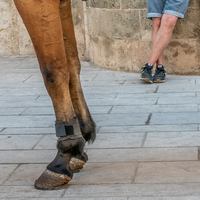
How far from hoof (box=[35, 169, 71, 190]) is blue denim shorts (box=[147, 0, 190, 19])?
3471 millimetres

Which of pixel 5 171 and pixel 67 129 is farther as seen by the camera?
pixel 5 171

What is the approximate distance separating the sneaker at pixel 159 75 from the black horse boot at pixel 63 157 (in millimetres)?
3006

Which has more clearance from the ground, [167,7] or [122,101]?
[167,7]

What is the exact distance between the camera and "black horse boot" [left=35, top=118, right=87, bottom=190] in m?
2.47

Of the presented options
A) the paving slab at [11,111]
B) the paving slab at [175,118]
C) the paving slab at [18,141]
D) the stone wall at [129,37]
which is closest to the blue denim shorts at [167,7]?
the stone wall at [129,37]

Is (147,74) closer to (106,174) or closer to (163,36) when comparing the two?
(163,36)

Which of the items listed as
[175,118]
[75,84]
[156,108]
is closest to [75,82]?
[75,84]

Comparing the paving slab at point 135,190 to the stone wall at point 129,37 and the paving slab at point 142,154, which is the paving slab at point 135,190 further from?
the stone wall at point 129,37

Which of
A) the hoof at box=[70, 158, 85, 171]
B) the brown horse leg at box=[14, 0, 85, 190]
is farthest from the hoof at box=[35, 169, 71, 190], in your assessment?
the hoof at box=[70, 158, 85, 171]

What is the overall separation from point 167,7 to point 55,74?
333 cm

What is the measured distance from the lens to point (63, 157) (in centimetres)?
Answer: 255

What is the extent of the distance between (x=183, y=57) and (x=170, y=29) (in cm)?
51

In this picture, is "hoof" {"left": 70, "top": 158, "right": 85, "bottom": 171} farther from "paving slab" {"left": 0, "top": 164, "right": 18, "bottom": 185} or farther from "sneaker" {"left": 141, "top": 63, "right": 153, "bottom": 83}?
"sneaker" {"left": 141, "top": 63, "right": 153, "bottom": 83}

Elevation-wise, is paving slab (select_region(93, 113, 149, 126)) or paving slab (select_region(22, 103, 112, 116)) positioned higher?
paving slab (select_region(93, 113, 149, 126))
